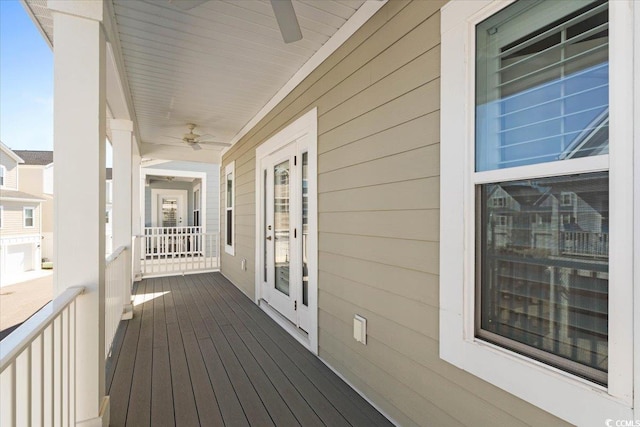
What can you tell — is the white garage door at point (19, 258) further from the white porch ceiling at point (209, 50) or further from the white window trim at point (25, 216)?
the white porch ceiling at point (209, 50)

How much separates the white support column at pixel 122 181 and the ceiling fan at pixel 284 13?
285cm

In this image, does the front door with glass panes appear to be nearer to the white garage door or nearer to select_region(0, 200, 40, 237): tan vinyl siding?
the white garage door

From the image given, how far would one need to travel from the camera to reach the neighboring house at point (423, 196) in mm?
1046

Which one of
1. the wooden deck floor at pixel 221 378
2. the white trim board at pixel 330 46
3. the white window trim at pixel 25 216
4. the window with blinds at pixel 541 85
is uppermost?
the white trim board at pixel 330 46

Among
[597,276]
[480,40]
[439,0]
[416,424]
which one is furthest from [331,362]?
[439,0]

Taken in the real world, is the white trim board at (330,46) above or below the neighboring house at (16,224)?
above

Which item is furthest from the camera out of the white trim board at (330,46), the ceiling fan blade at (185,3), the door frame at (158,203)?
the door frame at (158,203)

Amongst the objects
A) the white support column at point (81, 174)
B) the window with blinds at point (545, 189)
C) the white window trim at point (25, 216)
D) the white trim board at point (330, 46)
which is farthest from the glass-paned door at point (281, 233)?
the white window trim at point (25, 216)

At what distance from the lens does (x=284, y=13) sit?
1633 millimetres

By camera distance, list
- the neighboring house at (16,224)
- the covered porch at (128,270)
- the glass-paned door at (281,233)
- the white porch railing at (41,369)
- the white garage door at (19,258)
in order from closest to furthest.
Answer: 1. the white porch railing at (41,369)
2. the covered porch at (128,270)
3. the glass-paned door at (281,233)
4. the white garage door at (19,258)
5. the neighboring house at (16,224)

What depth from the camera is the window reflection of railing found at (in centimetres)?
104

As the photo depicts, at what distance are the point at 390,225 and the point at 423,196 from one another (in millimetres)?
322

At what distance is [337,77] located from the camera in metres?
2.54

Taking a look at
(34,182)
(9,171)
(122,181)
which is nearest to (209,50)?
(122,181)
